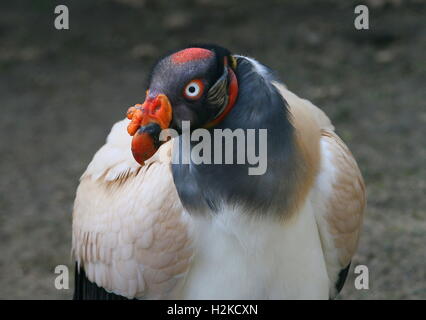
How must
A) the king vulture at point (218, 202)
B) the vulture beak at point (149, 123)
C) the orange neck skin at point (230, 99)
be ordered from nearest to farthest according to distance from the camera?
the vulture beak at point (149, 123), the king vulture at point (218, 202), the orange neck skin at point (230, 99)

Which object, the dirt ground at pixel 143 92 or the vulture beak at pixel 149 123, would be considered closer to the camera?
the vulture beak at pixel 149 123

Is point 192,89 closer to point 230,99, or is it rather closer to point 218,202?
point 230,99

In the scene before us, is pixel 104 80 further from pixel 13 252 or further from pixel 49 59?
pixel 13 252

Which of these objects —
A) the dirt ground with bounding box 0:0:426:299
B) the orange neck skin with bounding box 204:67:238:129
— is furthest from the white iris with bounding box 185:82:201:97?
the dirt ground with bounding box 0:0:426:299

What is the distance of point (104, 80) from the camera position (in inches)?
325

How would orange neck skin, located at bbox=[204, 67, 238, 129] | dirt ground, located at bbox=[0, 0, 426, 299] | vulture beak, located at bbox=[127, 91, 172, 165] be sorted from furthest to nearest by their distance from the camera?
1. dirt ground, located at bbox=[0, 0, 426, 299]
2. orange neck skin, located at bbox=[204, 67, 238, 129]
3. vulture beak, located at bbox=[127, 91, 172, 165]

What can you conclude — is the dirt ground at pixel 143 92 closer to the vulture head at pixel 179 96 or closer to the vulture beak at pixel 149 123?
the vulture head at pixel 179 96

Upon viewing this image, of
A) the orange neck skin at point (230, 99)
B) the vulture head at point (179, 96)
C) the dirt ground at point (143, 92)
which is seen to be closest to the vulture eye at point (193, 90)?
the vulture head at point (179, 96)

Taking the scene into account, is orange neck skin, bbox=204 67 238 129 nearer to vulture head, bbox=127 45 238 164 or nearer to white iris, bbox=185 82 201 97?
vulture head, bbox=127 45 238 164

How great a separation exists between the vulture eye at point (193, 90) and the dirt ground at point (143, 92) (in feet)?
8.60

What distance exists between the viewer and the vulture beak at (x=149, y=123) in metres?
2.55

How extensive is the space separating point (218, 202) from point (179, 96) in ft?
1.76

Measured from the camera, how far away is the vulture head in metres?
2.56
